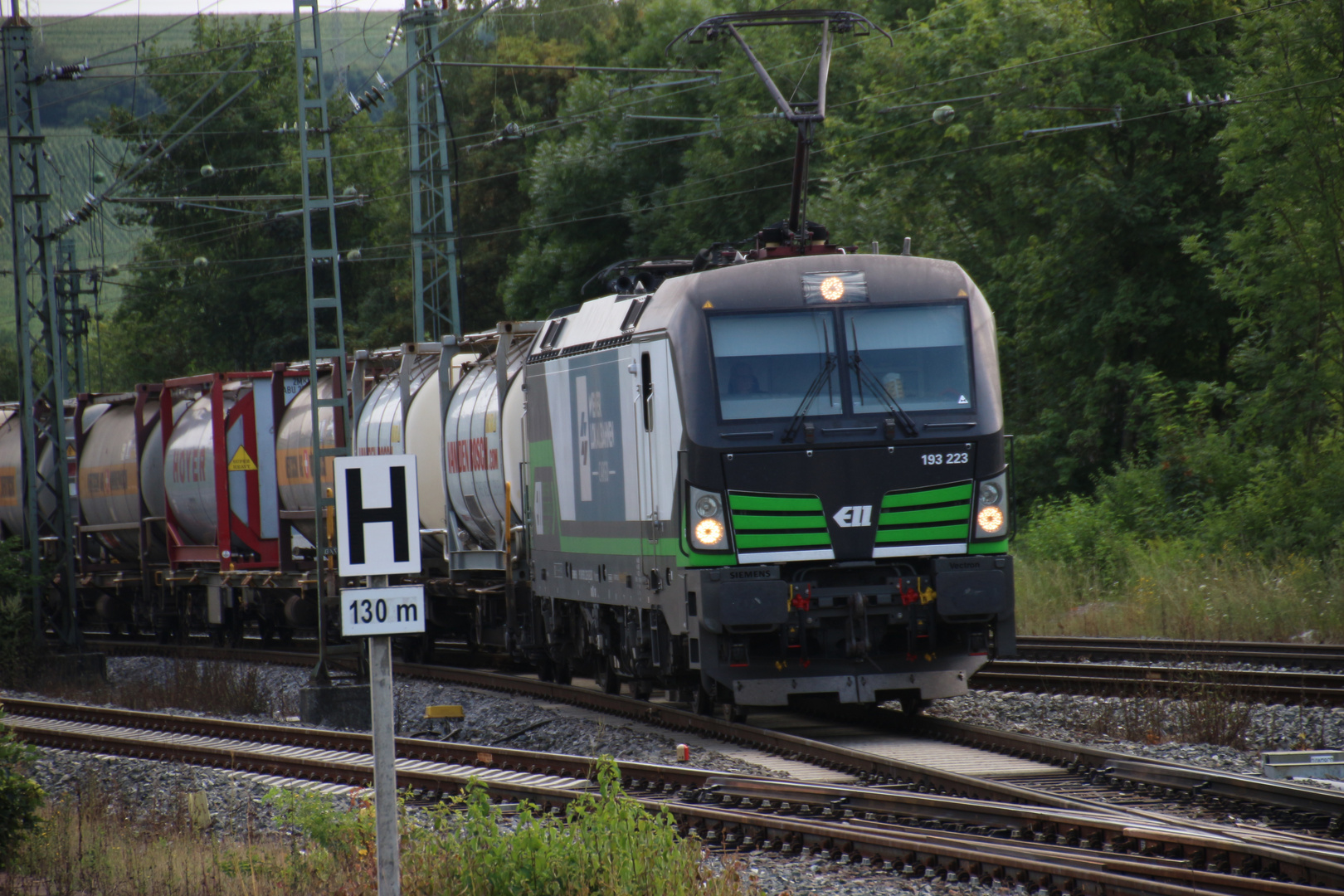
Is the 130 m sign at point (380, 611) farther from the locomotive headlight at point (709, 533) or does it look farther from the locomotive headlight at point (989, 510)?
the locomotive headlight at point (989, 510)

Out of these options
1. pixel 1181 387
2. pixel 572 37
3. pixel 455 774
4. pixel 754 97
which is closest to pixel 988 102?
pixel 1181 387

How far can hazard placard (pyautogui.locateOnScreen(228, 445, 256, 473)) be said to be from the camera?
75.9 ft

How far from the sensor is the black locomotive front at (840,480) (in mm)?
11922

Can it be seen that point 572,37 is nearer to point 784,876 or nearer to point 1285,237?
point 1285,237

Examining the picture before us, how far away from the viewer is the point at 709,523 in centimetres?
1189

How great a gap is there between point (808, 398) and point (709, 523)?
1.27 metres

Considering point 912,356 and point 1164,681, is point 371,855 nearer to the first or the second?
point 912,356

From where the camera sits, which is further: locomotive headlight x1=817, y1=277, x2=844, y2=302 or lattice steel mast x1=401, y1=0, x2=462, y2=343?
lattice steel mast x1=401, y1=0, x2=462, y2=343

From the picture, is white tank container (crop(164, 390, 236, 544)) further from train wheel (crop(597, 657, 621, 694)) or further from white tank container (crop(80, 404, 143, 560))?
train wheel (crop(597, 657, 621, 694))

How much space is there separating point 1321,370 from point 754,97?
23.2 metres

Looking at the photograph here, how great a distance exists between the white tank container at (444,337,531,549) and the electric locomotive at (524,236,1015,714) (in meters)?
4.61

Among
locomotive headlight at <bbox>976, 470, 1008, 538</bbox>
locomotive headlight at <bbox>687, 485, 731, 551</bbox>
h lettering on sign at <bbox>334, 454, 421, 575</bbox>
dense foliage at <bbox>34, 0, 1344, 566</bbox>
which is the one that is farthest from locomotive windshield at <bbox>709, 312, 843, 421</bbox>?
dense foliage at <bbox>34, 0, 1344, 566</bbox>

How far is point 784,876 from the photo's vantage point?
785 centimetres

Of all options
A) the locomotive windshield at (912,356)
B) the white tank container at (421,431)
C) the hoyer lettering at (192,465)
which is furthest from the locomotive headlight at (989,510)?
the hoyer lettering at (192,465)
